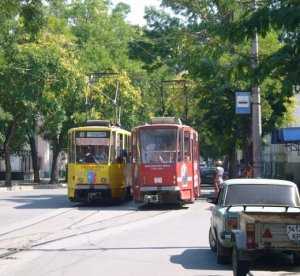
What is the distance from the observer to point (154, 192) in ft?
95.9

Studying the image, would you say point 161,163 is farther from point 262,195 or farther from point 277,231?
point 277,231

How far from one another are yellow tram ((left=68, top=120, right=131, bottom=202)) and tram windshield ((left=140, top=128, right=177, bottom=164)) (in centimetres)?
226

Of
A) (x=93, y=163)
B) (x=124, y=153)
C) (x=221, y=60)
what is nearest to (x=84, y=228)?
(x=93, y=163)

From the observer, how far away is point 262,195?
14.3m

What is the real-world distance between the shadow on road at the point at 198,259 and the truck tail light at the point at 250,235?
210 cm

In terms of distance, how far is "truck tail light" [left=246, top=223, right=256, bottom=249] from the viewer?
11.6m

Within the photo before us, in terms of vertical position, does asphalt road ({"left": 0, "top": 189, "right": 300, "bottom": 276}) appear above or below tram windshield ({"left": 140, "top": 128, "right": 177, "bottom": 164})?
below

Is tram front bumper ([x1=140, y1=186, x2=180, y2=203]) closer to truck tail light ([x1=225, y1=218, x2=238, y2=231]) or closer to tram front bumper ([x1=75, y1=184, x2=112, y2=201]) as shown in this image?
tram front bumper ([x1=75, y1=184, x2=112, y2=201])

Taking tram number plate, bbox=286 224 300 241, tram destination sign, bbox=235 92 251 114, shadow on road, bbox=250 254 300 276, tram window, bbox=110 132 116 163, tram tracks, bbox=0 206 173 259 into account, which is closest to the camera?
tram number plate, bbox=286 224 300 241

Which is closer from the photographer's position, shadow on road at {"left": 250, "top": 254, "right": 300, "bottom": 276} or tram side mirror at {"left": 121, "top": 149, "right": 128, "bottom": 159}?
shadow on road at {"left": 250, "top": 254, "right": 300, "bottom": 276}

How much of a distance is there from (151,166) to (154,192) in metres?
0.99

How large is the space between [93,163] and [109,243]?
13375 millimetres

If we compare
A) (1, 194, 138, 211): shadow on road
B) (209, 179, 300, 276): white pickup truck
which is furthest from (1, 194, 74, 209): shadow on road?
(209, 179, 300, 276): white pickup truck

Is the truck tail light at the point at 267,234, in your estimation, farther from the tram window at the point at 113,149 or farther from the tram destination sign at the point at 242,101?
the tram window at the point at 113,149
